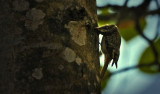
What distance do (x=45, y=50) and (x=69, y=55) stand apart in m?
0.18

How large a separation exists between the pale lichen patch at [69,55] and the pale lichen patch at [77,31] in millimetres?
116

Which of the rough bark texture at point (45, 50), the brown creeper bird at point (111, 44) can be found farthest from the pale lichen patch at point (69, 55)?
the brown creeper bird at point (111, 44)

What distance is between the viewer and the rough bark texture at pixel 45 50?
295 cm

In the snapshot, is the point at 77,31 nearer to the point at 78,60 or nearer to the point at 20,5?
→ the point at 78,60

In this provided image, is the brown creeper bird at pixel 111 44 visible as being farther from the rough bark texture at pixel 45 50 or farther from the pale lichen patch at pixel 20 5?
the pale lichen patch at pixel 20 5

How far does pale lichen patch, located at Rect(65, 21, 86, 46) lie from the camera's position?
3236 millimetres

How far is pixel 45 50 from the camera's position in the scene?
3.04m

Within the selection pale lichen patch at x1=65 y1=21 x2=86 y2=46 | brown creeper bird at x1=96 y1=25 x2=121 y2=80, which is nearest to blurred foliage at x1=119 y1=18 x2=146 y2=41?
brown creeper bird at x1=96 y1=25 x2=121 y2=80

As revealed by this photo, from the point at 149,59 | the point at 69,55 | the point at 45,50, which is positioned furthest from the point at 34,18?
the point at 149,59

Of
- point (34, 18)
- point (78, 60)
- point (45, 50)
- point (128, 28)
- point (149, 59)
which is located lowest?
point (149, 59)

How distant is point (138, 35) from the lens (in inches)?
228

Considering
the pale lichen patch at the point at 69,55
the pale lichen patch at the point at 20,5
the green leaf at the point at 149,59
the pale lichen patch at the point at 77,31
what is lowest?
the green leaf at the point at 149,59

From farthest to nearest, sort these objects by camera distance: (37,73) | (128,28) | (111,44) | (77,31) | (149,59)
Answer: (128,28) → (149,59) → (111,44) → (77,31) → (37,73)

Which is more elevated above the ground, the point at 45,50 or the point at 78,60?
the point at 45,50
